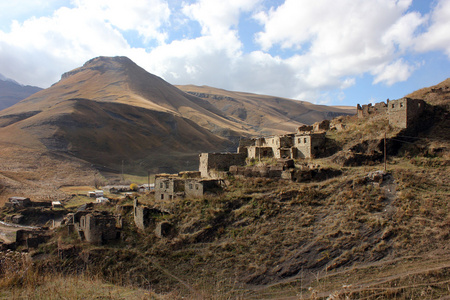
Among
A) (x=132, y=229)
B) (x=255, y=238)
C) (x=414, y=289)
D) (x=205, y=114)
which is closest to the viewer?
(x=414, y=289)

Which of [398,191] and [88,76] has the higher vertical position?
[88,76]

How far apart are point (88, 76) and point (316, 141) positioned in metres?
145

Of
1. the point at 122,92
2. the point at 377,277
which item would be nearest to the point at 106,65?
the point at 122,92

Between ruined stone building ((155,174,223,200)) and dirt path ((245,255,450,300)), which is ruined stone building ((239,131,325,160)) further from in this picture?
dirt path ((245,255,450,300))

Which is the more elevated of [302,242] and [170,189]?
[170,189]

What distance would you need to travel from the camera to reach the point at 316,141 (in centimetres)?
2188

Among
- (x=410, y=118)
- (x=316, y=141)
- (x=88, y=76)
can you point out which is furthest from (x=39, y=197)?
(x=88, y=76)

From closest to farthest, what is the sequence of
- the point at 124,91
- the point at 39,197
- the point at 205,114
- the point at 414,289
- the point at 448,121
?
the point at 414,289, the point at 448,121, the point at 39,197, the point at 124,91, the point at 205,114

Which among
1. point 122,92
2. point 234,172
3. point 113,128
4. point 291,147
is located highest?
point 122,92

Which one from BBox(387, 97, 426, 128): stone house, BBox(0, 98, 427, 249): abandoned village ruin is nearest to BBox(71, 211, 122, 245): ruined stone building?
BBox(0, 98, 427, 249): abandoned village ruin

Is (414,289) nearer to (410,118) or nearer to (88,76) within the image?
(410,118)

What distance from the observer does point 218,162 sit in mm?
24109

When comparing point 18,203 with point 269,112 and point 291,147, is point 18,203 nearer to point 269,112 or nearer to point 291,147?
point 291,147

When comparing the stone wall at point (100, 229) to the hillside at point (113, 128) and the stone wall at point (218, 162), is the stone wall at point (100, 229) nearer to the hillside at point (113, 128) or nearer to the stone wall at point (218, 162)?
the stone wall at point (218, 162)
